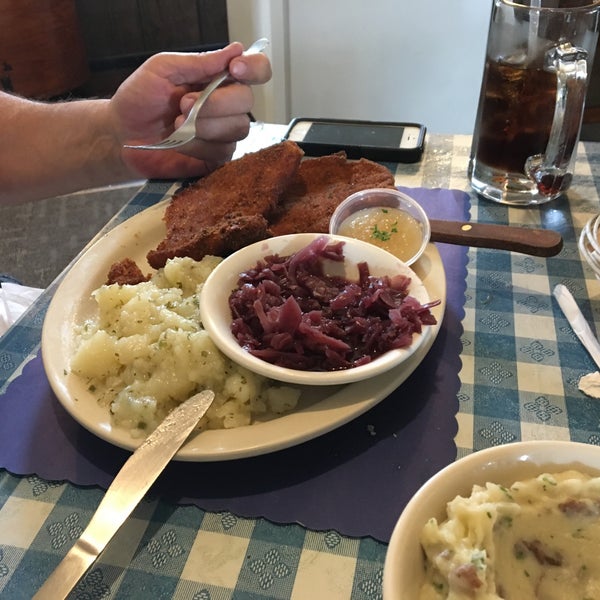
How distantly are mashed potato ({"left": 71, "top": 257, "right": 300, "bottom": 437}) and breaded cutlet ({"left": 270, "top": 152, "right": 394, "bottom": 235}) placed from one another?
0.55 meters

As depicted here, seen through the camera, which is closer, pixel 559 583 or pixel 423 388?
pixel 559 583

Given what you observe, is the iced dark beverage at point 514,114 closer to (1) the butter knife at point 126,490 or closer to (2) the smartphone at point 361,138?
(2) the smartphone at point 361,138

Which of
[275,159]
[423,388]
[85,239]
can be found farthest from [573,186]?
[85,239]

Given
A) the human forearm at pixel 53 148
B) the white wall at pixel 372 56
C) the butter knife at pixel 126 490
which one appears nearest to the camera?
the butter knife at pixel 126 490

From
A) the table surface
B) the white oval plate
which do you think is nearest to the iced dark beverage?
the table surface

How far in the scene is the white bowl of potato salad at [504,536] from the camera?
27.8 inches

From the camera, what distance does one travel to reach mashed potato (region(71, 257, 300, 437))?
3.66 ft

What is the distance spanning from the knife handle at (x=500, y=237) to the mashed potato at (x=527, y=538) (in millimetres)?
846

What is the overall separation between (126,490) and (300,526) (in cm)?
30

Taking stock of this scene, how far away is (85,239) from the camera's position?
11.5 ft

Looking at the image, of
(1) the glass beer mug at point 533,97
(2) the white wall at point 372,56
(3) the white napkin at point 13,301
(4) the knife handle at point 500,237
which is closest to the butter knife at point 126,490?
(4) the knife handle at point 500,237

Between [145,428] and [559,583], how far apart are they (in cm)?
71

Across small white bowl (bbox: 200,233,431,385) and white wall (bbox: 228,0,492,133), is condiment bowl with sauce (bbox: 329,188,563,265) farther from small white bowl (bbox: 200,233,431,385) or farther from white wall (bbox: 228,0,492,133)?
white wall (bbox: 228,0,492,133)

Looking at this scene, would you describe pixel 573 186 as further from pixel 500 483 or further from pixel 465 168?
pixel 500 483
